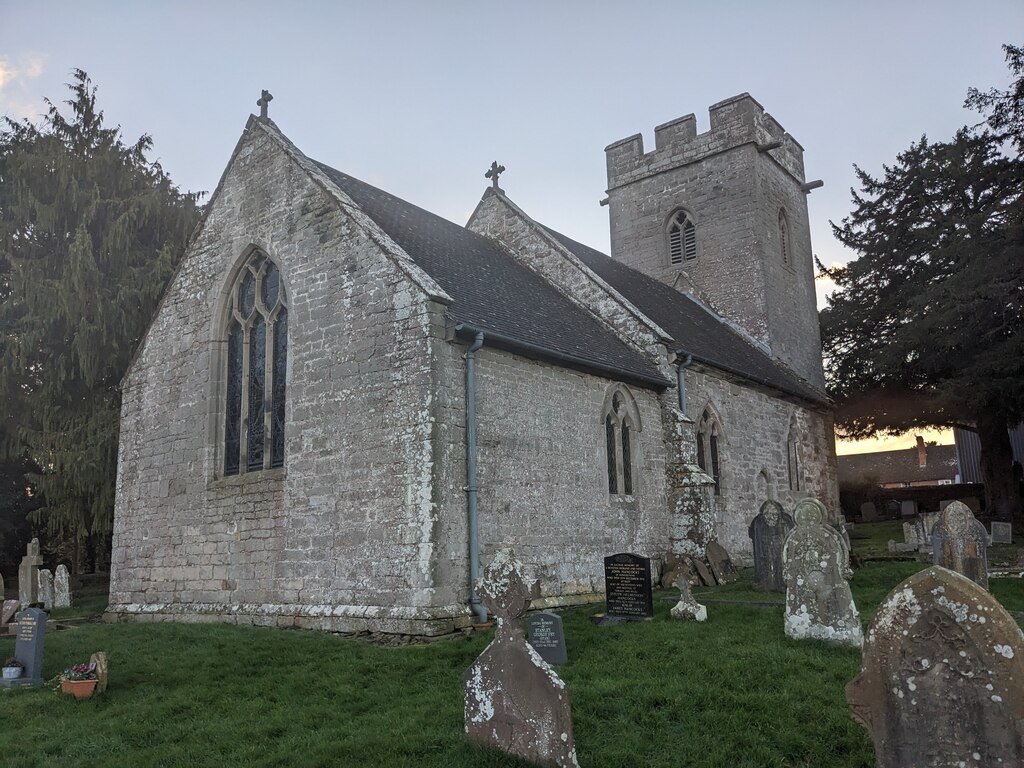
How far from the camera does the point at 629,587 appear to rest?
436 inches

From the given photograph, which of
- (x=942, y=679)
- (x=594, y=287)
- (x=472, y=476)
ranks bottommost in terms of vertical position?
(x=942, y=679)

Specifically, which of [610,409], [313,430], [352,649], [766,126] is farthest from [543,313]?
[766,126]

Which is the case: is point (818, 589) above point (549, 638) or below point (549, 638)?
above

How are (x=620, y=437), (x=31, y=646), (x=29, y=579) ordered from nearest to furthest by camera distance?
(x=31, y=646), (x=620, y=437), (x=29, y=579)

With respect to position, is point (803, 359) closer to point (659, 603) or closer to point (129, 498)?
point (659, 603)

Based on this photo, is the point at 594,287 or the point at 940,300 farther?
the point at 940,300

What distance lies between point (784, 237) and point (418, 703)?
23.0 metres

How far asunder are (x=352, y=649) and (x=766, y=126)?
2283cm

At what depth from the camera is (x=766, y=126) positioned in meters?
26.6

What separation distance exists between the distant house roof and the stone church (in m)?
42.2

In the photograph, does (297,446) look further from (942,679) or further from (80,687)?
(942,679)

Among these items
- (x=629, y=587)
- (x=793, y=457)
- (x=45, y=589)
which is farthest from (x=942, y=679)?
(x=45, y=589)

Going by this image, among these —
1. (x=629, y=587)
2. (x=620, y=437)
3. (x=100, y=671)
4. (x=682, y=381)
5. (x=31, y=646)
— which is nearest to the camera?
(x=100, y=671)

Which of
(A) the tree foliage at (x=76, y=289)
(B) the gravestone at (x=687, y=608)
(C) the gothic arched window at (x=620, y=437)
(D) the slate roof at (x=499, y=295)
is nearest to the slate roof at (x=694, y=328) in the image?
(D) the slate roof at (x=499, y=295)
